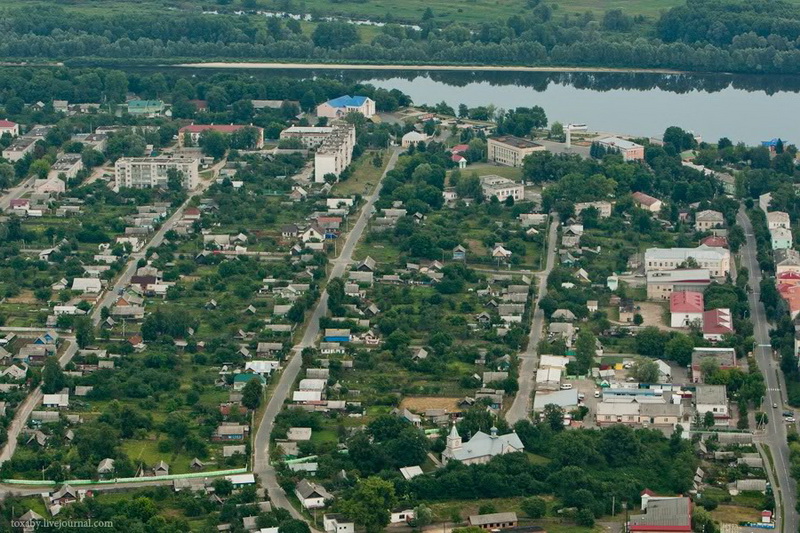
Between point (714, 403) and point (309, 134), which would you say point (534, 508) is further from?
point (309, 134)

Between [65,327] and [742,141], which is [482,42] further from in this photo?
[65,327]

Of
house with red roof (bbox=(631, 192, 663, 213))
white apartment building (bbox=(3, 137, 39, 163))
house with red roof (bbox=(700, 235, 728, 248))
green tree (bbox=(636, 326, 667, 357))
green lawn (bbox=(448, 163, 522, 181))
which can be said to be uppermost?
green tree (bbox=(636, 326, 667, 357))

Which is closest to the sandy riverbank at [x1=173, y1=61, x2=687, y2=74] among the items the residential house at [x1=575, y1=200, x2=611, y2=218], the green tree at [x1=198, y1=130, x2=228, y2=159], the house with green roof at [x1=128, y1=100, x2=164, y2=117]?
the house with green roof at [x1=128, y1=100, x2=164, y2=117]

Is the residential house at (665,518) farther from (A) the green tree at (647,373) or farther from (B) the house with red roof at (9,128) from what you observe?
(B) the house with red roof at (9,128)

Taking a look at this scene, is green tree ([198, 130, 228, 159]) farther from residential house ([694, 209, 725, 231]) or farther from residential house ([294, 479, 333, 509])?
residential house ([294, 479, 333, 509])

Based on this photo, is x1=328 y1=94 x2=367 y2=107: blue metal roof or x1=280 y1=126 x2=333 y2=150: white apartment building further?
x1=328 y1=94 x2=367 y2=107: blue metal roof

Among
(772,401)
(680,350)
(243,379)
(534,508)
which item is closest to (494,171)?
(680,350)

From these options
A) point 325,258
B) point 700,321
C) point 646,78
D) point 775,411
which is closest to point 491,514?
point 775,411
